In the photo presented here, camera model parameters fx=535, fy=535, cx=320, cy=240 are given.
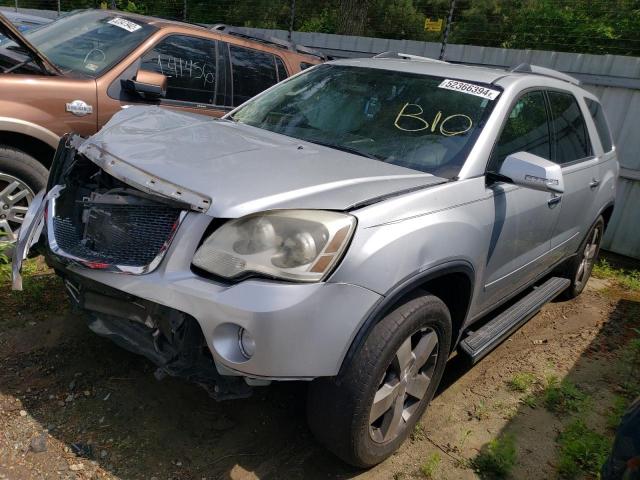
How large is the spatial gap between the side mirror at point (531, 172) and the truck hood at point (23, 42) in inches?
127

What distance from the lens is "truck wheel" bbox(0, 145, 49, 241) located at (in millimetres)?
3643

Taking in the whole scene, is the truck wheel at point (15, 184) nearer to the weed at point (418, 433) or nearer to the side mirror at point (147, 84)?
the side mirror at point (147, 84)

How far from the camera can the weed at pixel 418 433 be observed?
277 cm

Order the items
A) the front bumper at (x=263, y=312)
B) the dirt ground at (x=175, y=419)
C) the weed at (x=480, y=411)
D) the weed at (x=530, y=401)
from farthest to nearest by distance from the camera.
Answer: the weed at (x=530, y=401) < the weed at (x=480, y=411) < the dirt ground at (x=175, y=419) < the front bumper at (x=263, y=312)

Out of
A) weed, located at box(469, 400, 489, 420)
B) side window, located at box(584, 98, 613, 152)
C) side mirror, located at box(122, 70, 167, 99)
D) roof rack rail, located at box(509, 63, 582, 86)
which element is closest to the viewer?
weed, located at box(469, 400, 489, 420)

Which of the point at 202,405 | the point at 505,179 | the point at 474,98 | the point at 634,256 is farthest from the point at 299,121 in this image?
the point at 634,256

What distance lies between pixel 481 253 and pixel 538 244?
0.94 m

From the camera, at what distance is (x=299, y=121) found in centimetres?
321

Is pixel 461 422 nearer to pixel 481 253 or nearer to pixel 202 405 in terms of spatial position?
pixel 481 253

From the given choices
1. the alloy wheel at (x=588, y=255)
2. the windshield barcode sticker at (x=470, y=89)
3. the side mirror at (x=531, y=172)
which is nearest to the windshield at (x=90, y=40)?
the windshield barcode sticker at (x=470, y=89)

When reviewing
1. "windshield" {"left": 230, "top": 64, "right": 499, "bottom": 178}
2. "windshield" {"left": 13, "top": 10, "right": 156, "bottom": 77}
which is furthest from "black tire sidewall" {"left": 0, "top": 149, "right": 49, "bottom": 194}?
"windshield" {"left": 230, "top": 64, "right": 499, "bottom": 178}

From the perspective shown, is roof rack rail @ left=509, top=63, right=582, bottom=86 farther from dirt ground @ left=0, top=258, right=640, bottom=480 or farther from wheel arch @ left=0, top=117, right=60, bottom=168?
wheel arch @ left=0, top=117, right=60, bottom=168

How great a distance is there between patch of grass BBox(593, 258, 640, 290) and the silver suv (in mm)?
2947

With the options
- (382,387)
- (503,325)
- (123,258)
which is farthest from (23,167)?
(503,325)
